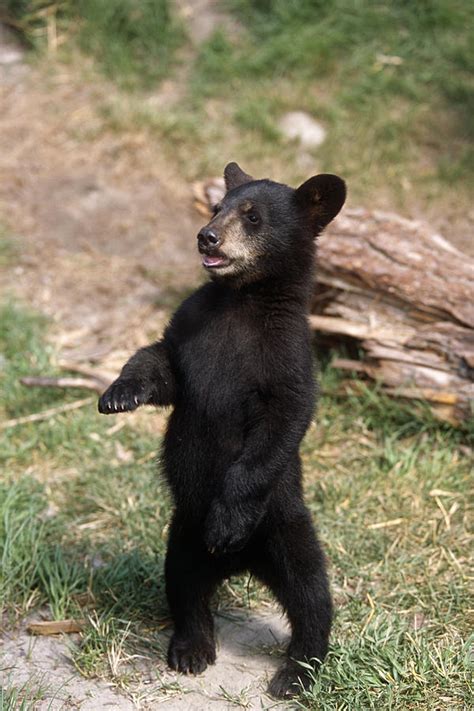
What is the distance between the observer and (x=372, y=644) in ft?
12.4

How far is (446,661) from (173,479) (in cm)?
126

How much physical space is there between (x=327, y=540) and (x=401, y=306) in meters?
1.62

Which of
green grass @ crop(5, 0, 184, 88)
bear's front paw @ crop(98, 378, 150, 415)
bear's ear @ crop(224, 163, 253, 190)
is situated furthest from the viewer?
green grass @ crop(5, 0, 184, 88)

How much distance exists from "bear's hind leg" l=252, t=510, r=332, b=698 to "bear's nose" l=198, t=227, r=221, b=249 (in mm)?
1077

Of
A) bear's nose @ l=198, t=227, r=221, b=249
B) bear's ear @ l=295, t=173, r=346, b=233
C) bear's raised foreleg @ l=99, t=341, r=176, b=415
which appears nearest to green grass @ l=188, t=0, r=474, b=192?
bear's ear @ l=295, t=173, r=346, b=233

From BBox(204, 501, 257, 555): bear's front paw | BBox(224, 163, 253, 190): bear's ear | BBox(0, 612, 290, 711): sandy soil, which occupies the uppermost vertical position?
BBox(224, 163, 253, 190): bear's ear

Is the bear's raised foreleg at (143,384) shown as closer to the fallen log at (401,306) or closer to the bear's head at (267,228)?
the bear's head at (267,228)

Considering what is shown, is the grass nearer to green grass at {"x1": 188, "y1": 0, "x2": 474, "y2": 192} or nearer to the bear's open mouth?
the bear's open mouth

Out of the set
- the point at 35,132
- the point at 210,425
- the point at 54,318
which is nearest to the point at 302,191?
the point at 210,425

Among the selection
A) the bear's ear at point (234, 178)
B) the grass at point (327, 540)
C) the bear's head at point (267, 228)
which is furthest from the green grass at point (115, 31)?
the bear's head at point (267, 228)

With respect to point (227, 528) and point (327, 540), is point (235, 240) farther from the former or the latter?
point (327, 540)

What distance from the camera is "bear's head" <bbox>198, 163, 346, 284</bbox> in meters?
3.60

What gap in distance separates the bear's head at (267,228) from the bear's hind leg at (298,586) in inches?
38.1

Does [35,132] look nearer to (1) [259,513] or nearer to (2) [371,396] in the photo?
(2) [371,396]
